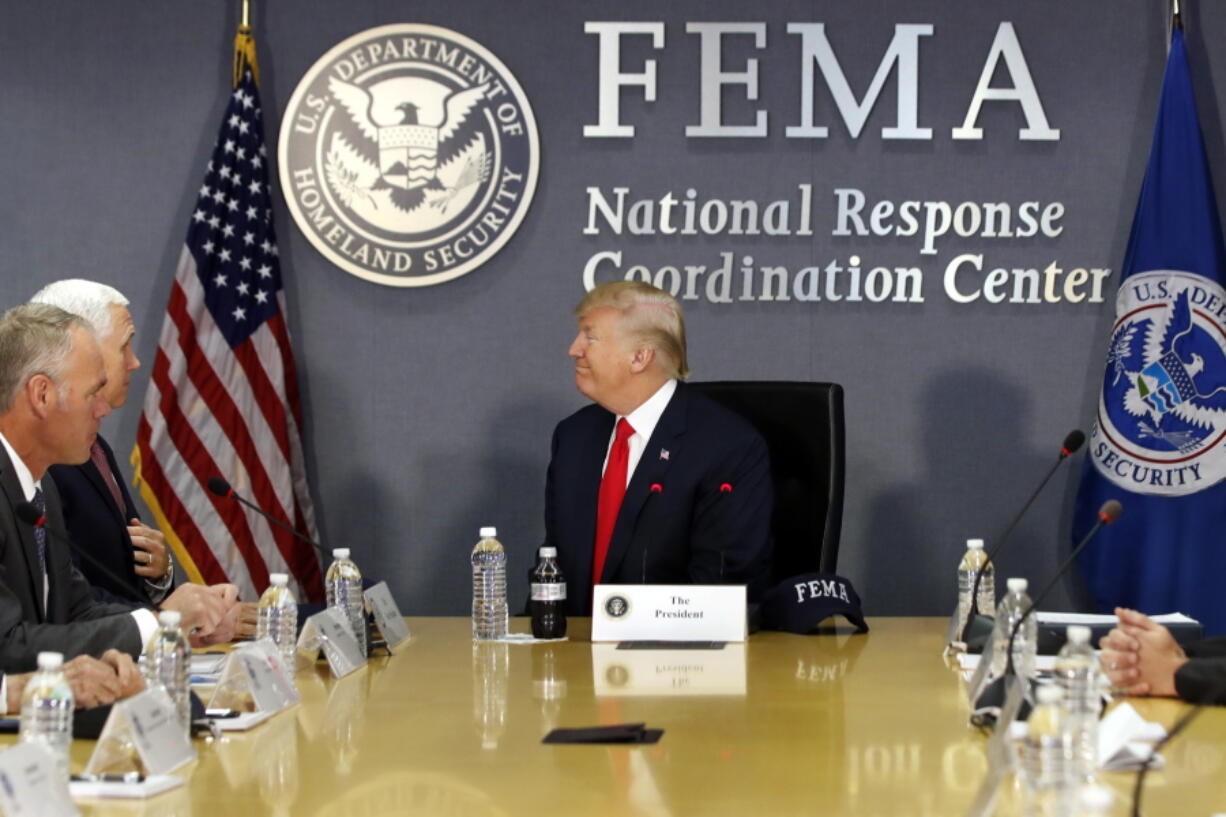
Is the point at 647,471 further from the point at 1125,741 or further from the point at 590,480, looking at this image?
the point at 1125,741

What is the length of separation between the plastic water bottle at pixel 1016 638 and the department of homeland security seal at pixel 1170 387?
2115 mm

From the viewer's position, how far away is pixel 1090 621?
3068 mm

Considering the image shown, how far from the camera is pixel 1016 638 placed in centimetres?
241

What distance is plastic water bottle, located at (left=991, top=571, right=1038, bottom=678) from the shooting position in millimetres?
2396

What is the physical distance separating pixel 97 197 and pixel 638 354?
2048mm

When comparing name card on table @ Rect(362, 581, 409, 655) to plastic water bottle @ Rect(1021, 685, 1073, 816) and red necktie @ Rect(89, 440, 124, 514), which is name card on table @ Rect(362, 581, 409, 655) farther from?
plastic water bottle @ Rect(1021, 685, 1073, 816)

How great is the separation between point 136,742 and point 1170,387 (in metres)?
3.45

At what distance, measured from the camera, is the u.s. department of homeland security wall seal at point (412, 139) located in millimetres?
4809

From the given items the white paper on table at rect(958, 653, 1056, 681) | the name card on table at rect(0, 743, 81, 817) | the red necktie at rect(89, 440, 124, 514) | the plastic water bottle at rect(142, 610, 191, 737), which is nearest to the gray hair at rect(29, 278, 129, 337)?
the red necktie at rect(89, 440, 124, 514)

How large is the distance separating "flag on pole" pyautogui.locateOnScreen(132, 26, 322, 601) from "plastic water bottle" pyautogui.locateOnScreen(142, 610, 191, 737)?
2449 mm

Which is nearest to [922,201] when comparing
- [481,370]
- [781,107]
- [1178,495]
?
[781,107]

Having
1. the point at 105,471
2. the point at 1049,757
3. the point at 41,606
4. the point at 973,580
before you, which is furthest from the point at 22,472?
the point at 1049,757

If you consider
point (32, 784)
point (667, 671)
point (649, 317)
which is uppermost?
point (649, 317)

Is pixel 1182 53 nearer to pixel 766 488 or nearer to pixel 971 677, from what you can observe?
pixel 766 488
